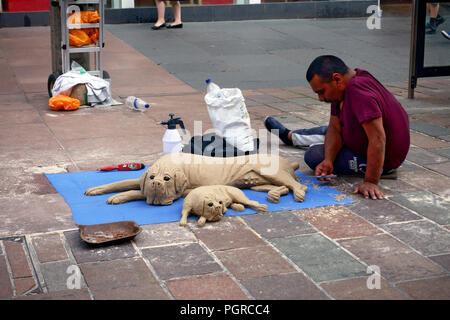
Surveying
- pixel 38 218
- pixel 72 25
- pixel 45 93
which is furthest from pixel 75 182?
pixel 45 93

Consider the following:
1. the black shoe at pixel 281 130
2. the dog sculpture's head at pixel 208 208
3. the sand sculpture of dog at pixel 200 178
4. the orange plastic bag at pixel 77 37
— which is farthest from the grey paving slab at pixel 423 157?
the orange plastic bag at pixel 77 37

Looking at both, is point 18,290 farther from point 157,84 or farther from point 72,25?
point 157,84

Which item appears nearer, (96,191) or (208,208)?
(208,208)

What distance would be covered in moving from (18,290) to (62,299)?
0.26 metres

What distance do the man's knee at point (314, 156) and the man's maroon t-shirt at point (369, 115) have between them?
0.25 meters

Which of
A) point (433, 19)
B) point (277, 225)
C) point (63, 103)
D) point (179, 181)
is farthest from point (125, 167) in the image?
point (433, 19)

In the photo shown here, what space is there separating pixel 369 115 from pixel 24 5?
32.4 feet

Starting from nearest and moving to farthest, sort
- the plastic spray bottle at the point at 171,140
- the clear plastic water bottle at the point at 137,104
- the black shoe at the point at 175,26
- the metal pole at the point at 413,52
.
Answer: the plastic spray bottle at the point at 171,140 < the clear plastic water bottle at the point at 137,104 < the metal pole at the point at 413,52 < the black shoe at the point at 175,26

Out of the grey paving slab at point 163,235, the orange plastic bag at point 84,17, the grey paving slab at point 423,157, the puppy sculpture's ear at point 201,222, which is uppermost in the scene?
the orange plastic bag at point 84,17

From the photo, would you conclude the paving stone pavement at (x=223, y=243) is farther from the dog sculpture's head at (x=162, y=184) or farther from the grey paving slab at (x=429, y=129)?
the dog sculpture's head at (x=162, y=184)

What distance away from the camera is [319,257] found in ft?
12.4

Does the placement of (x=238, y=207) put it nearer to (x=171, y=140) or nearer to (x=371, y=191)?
(x=371, y=191)

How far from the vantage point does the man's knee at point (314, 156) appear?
17.3 feet

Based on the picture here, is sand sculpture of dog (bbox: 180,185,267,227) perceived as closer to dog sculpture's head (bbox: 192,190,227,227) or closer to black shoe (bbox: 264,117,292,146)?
dog sculpture's head (bbox: 192,190,227,227)
